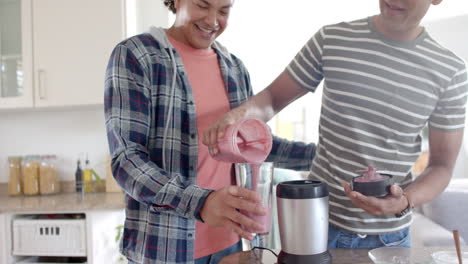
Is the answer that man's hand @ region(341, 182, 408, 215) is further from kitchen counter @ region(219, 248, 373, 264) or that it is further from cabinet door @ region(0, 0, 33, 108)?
cabinet door @ region(0, 0, 33, 108)

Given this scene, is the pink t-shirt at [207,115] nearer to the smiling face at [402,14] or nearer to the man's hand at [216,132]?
the man's hand at [216,132]

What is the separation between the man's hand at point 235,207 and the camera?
0.70m

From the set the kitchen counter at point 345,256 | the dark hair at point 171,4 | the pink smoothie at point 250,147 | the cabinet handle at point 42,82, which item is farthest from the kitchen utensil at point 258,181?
the cabinet handle at point 42,82

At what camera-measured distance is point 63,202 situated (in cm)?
207

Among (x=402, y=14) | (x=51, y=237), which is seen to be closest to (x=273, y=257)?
(x=402, y=14)

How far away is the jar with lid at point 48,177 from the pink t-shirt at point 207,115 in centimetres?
161

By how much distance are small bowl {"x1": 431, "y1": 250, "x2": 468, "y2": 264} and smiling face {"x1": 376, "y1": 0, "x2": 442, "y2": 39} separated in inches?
16.7

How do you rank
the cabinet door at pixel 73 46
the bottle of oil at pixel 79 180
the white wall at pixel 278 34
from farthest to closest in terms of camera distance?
the white wall at pixel 278 34
the bottle of oil at pixel 79 180
the cabinet door at pixel 73 46

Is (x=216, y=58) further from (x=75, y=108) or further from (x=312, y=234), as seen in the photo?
(x=75, y=108)

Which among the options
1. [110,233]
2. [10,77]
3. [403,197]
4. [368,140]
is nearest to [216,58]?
[368,140]

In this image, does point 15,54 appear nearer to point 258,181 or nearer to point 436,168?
point 258,181

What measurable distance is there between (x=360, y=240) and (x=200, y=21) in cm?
64

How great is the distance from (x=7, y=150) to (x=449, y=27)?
268cm

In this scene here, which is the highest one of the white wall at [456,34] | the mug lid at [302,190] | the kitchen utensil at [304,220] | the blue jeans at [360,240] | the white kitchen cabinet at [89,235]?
the white wall at [456,34]
